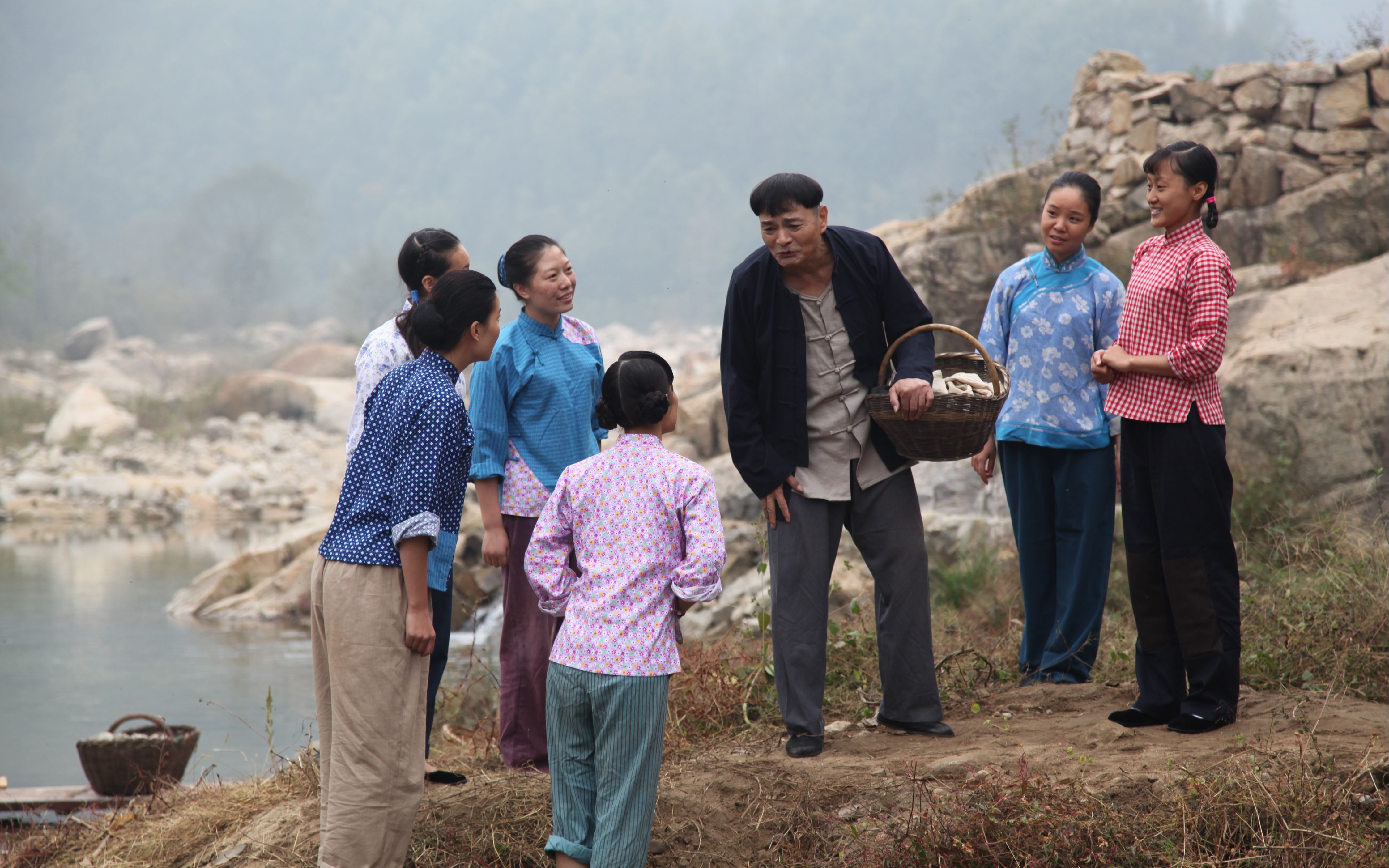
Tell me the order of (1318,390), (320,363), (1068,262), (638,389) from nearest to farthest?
1. (638,389)
2. (1068,262)
3. (1318,390)
4. (320,363)

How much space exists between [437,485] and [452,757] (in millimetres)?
1791

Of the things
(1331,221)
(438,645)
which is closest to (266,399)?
(1331,221)

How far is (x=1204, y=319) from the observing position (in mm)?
3391

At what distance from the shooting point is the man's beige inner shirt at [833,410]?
3.57 metres

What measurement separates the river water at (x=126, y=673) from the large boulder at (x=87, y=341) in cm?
3332

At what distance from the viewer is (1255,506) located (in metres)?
6.17

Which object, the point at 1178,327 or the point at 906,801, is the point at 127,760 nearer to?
the point at 906,801

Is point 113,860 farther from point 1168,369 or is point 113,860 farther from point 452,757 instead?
point 1168,369

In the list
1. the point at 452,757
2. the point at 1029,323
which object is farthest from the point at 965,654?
the point at 452,757

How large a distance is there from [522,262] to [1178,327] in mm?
2145

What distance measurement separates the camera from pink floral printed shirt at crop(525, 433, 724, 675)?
8.82 ft

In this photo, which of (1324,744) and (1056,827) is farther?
(1324,744)

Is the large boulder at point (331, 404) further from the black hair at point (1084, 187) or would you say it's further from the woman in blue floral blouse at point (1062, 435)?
the black hair at point (1084, 187)

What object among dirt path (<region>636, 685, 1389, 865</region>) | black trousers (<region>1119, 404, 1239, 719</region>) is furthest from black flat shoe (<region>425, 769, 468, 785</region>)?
black trousers (<region>1119, 404, 1239, 719</region>)
